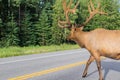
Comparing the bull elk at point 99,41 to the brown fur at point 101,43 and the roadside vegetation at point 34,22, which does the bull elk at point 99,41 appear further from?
the roadside vegetation at point 34,22

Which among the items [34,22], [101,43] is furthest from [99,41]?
[34,22]

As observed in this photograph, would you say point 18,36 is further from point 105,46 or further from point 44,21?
point 105,46

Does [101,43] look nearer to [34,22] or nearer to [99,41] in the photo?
[99,41]

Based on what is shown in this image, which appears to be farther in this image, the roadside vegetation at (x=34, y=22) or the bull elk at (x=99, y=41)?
the roadside vegetation at (x=34, y=22)

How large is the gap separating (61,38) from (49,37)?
2020 mm

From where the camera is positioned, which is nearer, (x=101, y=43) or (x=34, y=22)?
(x=101, y=43)

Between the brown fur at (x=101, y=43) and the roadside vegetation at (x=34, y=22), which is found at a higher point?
the brown fur at (x=101, y=43)

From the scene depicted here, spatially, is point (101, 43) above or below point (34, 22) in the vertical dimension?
above

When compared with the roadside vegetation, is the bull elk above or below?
above

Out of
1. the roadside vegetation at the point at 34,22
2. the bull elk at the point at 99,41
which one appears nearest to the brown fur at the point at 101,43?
the bull elk at the point at 99,41

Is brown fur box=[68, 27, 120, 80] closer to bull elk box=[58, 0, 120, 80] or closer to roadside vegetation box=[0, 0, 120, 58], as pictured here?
bull elk box=[58, 0, 120, 80]

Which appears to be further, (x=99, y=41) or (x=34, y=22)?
(x=34, y=22)

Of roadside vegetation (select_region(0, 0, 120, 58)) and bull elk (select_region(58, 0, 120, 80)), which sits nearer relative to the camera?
bull elk (select_region(58, 0, 120, 80))

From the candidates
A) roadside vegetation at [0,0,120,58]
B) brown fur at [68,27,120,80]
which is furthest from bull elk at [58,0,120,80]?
roadside vegetation at [0,0,120,58]
